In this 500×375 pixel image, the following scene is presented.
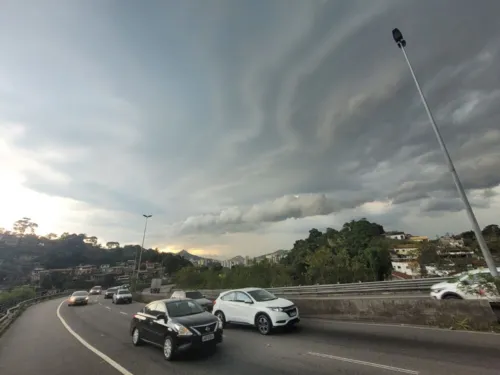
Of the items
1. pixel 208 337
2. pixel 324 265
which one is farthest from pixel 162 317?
pixel 324 265

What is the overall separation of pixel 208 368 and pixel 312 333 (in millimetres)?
4593

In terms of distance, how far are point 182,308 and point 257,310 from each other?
3.12 metres

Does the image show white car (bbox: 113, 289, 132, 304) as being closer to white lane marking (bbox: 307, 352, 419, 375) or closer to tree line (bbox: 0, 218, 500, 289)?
tree line (bbox: 0, 218, 500, 289)

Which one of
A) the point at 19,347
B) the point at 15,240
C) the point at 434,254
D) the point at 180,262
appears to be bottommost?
the point at 19,347

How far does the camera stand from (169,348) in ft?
24.7

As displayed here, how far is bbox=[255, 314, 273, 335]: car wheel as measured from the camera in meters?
9.76

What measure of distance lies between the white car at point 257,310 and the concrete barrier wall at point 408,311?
2819mm

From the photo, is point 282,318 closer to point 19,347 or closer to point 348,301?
point 348,301

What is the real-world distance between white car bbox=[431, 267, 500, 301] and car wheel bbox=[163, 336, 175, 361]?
33.5 feet

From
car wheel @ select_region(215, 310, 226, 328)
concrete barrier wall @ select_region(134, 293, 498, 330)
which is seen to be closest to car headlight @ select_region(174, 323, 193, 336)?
car wheel @ select_region(215, 310, 226, 328)

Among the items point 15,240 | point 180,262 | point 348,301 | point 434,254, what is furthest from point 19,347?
point 15,240

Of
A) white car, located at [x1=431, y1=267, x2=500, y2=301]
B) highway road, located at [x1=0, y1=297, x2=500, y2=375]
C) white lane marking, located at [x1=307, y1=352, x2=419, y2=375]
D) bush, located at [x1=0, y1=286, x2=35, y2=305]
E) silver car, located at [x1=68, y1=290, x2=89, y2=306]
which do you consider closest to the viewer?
white lane marking, located at [x1=307, y1=352, x2=419, y2=375]

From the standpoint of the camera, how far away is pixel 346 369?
5.75 meters

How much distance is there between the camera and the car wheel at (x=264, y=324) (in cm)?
976
